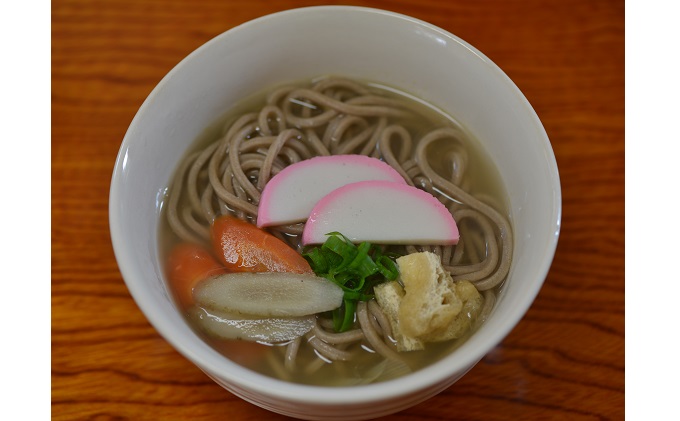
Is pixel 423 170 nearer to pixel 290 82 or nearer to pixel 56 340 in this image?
pixel 290 82

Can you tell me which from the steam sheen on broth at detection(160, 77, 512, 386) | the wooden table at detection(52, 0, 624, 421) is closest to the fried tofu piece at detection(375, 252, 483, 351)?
the steam sheen on broth at detection(160, 77, 512, 386)

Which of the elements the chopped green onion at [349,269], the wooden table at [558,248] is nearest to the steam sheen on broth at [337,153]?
the chopped green onion at [349,269]

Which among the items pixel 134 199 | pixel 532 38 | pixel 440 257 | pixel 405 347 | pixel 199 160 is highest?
pixel 532 38

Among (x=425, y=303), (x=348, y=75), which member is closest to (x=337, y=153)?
(x=348, y=75)

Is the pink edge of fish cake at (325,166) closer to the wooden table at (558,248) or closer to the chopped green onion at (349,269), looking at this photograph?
the chopped green onion at (349,269)

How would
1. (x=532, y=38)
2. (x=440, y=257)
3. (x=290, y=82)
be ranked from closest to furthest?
(x=440, y=257)
(x=290, y=82)
(x=532, y=38)

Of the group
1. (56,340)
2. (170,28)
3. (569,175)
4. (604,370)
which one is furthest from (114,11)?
(604,370)

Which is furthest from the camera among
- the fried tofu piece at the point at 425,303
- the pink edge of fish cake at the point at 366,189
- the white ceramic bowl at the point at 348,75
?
the pink edge of fish cake at the point at 366,189

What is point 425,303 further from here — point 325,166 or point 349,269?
point 325,166
